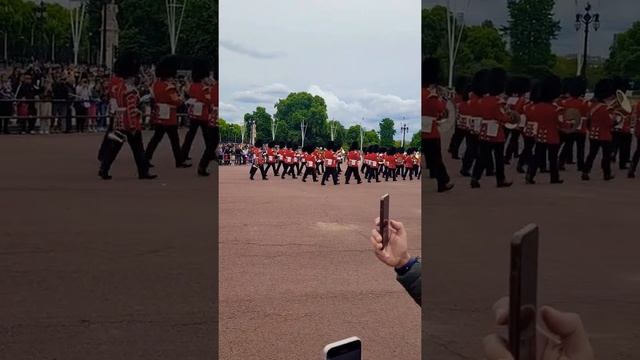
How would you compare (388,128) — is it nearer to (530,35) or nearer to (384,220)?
(530,35)

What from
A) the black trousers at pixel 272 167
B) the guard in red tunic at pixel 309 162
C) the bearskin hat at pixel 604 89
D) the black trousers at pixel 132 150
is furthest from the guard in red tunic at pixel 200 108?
the black trousers at pixel 272 167

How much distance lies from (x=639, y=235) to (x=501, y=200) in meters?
0.60

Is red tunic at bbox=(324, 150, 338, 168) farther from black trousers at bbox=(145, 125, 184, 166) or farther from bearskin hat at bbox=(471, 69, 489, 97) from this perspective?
bearskin hat at bbox=(471, 69, 489, 97)

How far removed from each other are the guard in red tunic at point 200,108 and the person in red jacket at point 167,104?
43 millimetres

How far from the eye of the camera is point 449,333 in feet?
10.2

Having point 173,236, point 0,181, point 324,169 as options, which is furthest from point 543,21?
point 324,169

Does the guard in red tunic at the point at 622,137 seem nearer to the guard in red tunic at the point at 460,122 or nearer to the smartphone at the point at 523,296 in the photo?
the guard in red tunic at the point at 460,122

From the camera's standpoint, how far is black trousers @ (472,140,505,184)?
2619mm

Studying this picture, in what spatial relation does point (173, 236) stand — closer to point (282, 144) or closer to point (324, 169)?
point (282, 144)

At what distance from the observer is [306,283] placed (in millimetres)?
4312

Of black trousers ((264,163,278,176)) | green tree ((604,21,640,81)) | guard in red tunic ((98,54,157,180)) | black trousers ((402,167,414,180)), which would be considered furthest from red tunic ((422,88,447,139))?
black trousers ((264,163,278,176))

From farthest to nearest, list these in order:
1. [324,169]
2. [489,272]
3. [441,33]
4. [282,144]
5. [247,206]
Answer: [324,169] → [247,206] → [282,144] → [489,272] → [441,33]

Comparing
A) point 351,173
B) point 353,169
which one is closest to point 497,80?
point 353,169

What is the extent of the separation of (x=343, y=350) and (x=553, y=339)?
34cm
